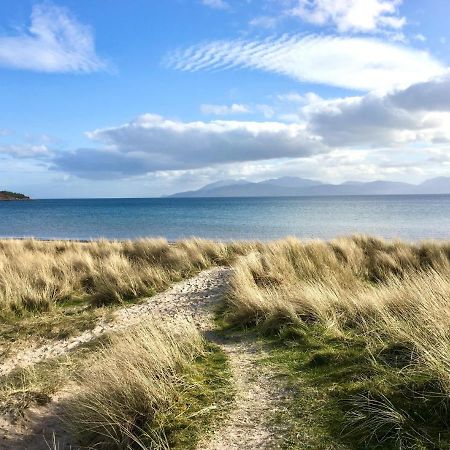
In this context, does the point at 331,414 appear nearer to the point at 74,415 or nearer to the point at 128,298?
the point at 74,415

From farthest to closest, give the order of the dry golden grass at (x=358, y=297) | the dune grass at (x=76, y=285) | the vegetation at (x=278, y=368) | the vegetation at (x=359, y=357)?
1. the dune grass at (x=76, y=285)
2. the dry golden grass at (x=358, y=297)
3. the vegetation at (x=278, y=368)
4. the vegetation at (x=359, y=357)

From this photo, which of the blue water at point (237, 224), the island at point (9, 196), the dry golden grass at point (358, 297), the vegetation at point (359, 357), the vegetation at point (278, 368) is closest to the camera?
the vegetation at point (359, 357)

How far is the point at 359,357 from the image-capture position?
17.0 ft

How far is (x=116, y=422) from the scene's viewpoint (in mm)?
3996

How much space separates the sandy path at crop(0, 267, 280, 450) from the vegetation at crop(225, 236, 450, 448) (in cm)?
30

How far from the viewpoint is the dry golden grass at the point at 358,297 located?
204 inches

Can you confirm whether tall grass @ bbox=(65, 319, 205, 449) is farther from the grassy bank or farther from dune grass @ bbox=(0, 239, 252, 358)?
dune grass @ bbox=(0, 239, 252, 358)

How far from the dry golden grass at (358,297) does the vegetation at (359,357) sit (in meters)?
0.02

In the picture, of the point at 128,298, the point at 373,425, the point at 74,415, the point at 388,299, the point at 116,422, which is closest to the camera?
the point at 373,425

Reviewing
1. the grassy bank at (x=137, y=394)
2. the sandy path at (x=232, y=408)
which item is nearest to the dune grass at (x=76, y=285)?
the sandy path at (x=232, y=408)

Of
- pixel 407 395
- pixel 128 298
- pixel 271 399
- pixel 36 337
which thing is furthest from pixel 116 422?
pixel 128 298

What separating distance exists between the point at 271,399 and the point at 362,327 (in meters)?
2.31

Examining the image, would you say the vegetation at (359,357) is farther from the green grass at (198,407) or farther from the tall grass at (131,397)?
the tall grass at (131,397)

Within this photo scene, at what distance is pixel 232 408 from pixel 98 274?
8.34 metres
